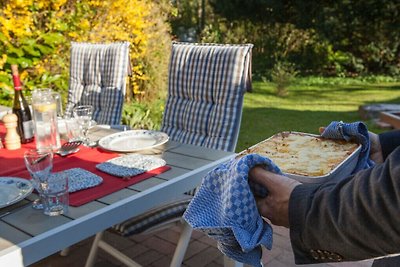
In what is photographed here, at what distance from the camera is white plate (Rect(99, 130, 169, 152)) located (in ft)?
6.65

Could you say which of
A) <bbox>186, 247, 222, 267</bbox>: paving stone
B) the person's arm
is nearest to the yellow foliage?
<bbox>186, 247, 222, 267</bbox>: paving stone

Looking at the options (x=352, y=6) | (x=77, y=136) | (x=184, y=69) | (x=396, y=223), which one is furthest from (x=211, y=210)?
(x=352, y=6)

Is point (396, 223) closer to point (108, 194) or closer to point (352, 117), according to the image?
point (108, 194)

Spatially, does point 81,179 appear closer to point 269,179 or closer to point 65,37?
point 269,179

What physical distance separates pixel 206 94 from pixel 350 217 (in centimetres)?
209

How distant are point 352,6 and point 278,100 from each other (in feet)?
11.3

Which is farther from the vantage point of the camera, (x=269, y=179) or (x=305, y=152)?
(x=305, y=152)

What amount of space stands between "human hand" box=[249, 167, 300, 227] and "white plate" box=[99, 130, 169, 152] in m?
1.14

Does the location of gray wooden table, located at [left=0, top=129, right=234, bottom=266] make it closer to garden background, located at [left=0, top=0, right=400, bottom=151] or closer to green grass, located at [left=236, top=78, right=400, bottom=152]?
garden background, located at [left=0, top=0, right=400, bottom=151]

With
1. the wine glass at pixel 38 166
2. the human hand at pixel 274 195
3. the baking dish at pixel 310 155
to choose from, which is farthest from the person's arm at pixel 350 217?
the wine glass at pixel 38 166

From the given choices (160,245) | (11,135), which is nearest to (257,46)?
(160,245)

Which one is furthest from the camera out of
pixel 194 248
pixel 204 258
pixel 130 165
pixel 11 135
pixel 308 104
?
pixel 308 104

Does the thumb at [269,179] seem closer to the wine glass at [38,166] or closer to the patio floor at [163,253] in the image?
the wine glass at [38,166]

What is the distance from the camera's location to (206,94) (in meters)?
2.77
